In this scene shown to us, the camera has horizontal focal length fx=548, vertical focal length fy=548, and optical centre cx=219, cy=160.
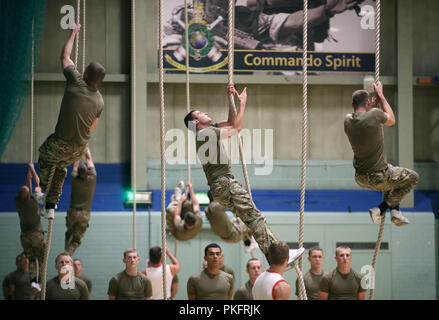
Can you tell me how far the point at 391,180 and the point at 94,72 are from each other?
2593 millimetres

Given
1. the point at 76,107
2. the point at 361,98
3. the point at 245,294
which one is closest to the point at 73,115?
the point at 76,107

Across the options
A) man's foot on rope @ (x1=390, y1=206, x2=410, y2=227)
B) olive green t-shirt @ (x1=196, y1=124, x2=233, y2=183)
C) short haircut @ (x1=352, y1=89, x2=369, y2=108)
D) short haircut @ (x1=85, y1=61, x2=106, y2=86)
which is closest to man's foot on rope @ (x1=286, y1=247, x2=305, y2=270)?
olive green t-shirt @ (x1=196, y1=124, x2=233, y2=183)

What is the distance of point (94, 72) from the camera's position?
14.1 ft

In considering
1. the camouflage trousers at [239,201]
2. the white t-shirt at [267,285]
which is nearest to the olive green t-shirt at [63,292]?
the camouflage trousers at [239,201]

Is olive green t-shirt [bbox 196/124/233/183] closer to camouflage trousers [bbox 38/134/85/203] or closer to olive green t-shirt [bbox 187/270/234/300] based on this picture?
camouflage trousers [bbox 38/134/85/203]

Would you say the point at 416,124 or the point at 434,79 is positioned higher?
the point at 434,79

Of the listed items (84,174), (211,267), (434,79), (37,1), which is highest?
(37,1)

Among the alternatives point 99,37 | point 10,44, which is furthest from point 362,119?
point 99,37

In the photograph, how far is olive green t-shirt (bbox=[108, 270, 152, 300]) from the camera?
6.46 meters

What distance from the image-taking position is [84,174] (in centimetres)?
684

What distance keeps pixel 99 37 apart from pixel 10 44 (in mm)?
3168

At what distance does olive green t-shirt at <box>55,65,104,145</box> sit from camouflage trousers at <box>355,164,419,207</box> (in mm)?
2268
